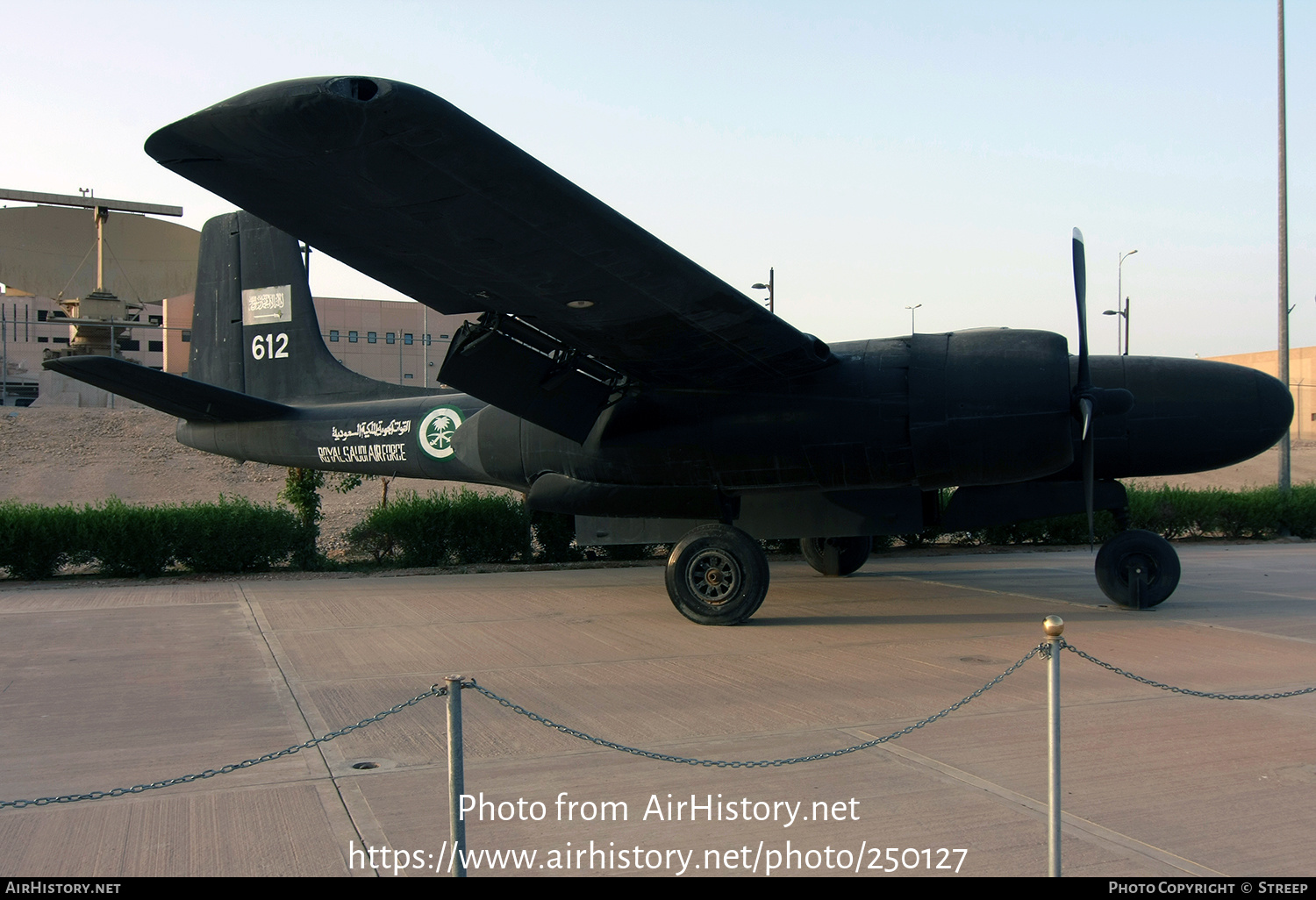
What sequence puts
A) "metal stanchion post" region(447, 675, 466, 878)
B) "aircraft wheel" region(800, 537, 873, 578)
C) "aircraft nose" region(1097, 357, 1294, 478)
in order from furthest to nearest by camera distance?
"aircraft wheel" region(800, 537, 873, 578), "aircraft nose" region(1097, 357, 1294, 478), "metal stanchion post" region(447, 675, 466, 878)

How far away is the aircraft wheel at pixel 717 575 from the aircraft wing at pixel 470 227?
1544 millimetres

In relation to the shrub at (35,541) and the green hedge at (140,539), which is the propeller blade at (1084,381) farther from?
Result: the shrub at (35,541)

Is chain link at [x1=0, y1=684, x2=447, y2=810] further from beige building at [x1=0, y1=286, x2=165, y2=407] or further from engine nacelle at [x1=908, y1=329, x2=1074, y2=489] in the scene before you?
beige building at [x1=0, y1=286, x2=165, y2=407]

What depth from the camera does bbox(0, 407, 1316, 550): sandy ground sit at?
113 ft

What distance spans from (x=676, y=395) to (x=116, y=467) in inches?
1385

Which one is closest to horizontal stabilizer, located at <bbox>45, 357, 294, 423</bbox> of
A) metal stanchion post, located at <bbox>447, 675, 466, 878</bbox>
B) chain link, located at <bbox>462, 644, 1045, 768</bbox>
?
chain link, located at <bbox>462, 644, 1045, 768</bbox>

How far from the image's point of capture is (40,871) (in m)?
3.43

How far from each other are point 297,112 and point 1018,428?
6440 millimetres

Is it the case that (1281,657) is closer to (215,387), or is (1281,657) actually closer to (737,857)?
(737,857)

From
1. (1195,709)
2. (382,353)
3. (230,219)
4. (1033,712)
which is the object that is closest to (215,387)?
(230,219)

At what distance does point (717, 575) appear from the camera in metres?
9.02

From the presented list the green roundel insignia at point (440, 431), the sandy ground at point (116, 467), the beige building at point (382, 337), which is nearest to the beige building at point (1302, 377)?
the sandy ground at point (116, 467)

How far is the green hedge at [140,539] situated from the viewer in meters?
12.8

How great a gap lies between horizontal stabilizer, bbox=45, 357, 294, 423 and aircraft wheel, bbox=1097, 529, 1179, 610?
10051 millimetres
